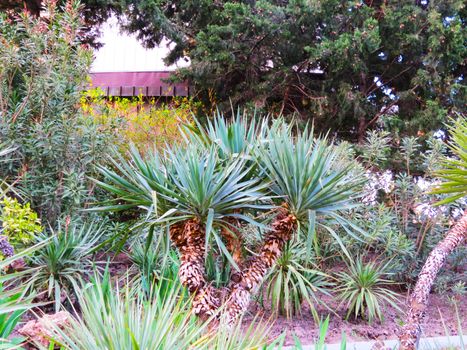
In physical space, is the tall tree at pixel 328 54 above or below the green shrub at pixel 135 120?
above

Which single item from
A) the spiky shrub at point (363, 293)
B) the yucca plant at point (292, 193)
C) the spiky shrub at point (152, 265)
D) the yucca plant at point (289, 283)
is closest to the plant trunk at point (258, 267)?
the yucca plant at point (292, 193)

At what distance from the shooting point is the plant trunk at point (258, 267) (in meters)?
3.23

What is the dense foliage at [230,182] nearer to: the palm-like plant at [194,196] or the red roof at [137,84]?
the palm-like plant at [194,196]

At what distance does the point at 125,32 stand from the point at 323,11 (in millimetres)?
4354

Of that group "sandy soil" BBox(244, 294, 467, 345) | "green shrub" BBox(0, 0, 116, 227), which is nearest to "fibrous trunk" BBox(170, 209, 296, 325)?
"sandy soil" BBox(244, 294, 467, 345)

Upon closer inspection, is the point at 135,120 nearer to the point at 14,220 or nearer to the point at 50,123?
the point at 50,123

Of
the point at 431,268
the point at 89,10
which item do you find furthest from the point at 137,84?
the point at 431,268

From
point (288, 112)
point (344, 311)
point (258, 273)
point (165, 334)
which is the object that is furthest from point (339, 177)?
point (288, 112)

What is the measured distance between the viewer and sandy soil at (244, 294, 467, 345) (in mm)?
5258

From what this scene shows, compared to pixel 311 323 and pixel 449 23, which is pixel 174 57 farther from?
pixel 311 323

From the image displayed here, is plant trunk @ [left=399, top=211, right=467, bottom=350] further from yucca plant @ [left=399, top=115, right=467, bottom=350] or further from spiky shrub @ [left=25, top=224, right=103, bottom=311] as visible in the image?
spiky shrub @ [left=25, top=224, right=103, bottom=311]

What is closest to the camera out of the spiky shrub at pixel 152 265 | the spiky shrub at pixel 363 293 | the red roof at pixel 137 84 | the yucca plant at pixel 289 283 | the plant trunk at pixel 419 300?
the plant trunk at pixel 419 300

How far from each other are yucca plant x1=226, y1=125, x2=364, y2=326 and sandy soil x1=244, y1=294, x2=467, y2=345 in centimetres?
184

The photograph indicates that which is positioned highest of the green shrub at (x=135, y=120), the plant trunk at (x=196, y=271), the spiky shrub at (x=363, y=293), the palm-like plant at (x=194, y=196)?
the green shrub at (x=135, y=120)
